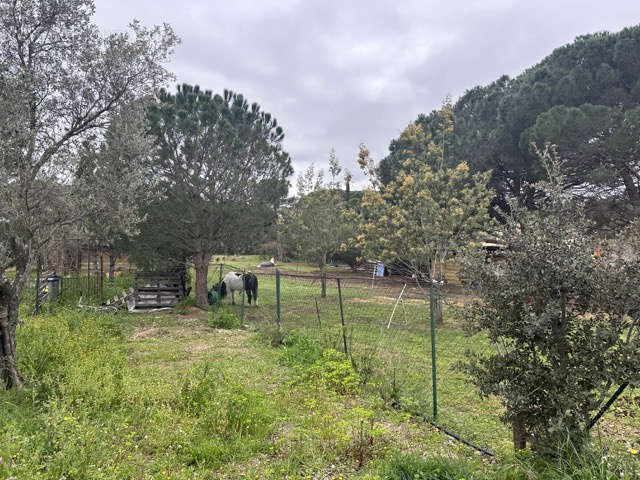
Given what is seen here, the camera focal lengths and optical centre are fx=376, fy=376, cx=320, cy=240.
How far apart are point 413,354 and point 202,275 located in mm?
7964

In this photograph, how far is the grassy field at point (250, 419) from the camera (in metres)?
2.91

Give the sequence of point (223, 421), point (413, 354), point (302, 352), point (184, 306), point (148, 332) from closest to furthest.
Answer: point (223, 421) → point (302, 352) → point (413, 354) → point (148, 332) → point (184, 306)

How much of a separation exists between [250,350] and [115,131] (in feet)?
15.4

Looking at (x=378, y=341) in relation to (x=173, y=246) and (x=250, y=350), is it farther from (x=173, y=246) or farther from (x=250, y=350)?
(x=173, y=246)

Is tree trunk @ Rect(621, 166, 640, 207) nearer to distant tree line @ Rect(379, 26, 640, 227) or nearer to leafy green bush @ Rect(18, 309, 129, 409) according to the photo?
distant tree line @ Rect(379, 26, 640, 227)

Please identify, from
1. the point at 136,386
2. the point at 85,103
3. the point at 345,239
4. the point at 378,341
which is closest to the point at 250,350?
the point at 378,341

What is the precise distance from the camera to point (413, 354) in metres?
7.27

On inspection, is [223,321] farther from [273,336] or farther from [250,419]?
[250,419]

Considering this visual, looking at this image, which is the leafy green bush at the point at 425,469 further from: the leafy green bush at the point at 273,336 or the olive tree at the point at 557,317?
the leafy green bush at the point at 273,336

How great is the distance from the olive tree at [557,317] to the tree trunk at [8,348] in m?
5.22

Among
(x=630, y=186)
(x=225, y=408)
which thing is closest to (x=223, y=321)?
(x=225, y=408)

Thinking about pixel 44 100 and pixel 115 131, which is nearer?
pixel 44 100

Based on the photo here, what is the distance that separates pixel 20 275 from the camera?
496 centimetres

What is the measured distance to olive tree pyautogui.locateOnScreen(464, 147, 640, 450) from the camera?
270 cm
